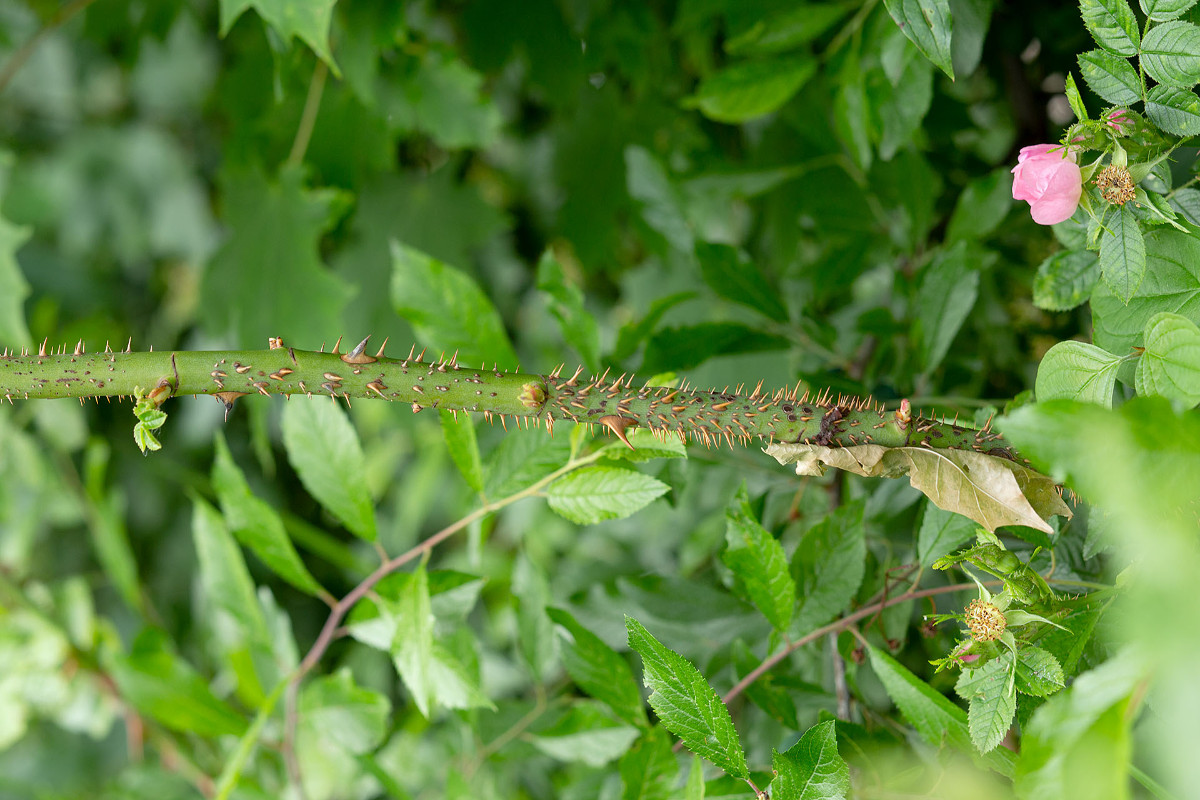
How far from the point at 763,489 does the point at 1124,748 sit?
438 millimetres

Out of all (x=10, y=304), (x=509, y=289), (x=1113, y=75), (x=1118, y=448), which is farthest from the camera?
(x=509, y=289)

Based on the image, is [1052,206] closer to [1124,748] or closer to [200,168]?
[1124,748]

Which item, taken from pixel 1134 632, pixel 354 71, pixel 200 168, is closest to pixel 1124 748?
pixel 1134 632

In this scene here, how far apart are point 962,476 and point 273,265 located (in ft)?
2.78

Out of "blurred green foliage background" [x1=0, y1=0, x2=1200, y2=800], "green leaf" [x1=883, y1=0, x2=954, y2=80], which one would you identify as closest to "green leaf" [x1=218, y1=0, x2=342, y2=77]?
"blurred green foliage background" [x1=0, y1=0, x2=1200, y2=800]

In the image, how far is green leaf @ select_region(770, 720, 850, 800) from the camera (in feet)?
1.15

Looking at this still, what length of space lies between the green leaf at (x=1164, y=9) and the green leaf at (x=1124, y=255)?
0.08 metres

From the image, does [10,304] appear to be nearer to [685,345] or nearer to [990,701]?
[685,345]

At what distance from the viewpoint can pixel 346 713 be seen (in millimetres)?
656

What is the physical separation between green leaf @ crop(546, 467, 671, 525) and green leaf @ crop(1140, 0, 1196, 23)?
303 millimetres

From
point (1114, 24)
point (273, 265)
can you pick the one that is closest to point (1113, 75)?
point (1114, 24)

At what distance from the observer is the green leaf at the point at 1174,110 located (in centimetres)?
32

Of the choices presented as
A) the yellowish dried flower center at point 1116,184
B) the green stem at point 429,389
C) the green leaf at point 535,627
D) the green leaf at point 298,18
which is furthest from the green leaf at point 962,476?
the green leaf at point 298,18

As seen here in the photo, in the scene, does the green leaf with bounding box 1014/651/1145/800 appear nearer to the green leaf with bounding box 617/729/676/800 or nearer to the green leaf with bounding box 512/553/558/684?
the green leaf with bounding box 617/729/676/800
